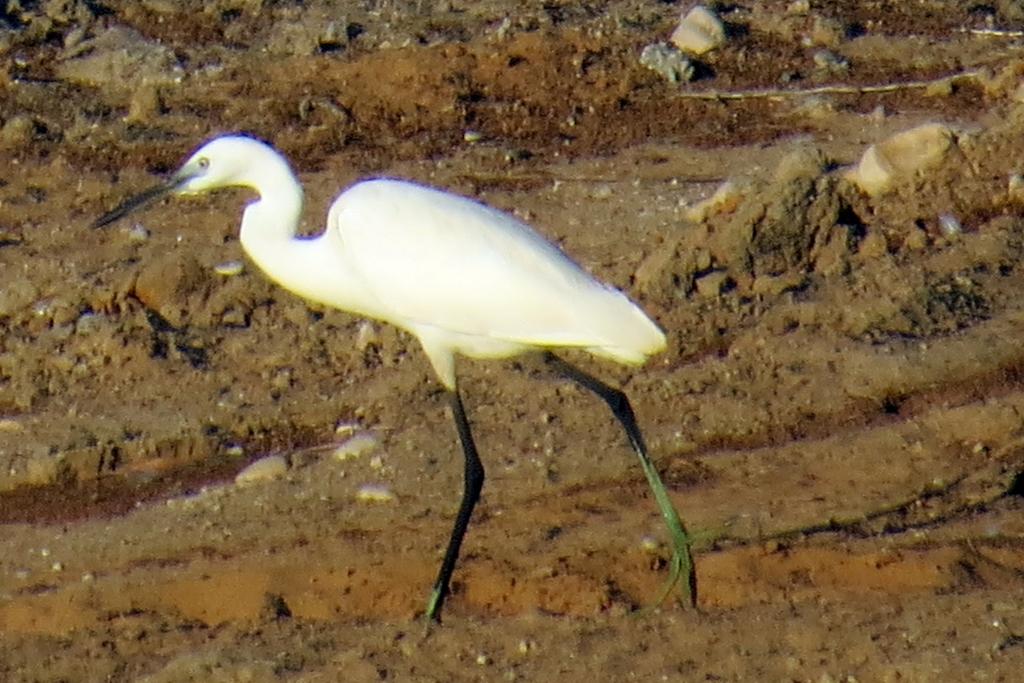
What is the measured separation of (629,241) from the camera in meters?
8.48

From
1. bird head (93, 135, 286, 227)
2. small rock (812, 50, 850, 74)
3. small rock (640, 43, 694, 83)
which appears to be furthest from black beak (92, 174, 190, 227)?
small rock (812, 50, 850, 74)

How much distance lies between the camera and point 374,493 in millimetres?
6703

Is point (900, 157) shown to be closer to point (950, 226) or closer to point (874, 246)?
point (950, 226)

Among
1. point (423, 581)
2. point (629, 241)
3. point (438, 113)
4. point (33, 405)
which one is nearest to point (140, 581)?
point (423, 581)

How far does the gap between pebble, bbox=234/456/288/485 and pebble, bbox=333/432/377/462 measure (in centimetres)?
19

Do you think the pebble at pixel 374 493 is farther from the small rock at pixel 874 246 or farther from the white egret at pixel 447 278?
the small rock at pixel 874 246

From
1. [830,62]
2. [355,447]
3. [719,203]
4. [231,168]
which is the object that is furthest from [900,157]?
[231,168]

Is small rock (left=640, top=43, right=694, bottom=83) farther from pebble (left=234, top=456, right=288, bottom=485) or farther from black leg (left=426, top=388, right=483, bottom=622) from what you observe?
black leg (left=426, top=388, right=483, bottom=622)

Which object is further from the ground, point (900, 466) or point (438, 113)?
point (900, 466)

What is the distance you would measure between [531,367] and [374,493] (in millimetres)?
1047

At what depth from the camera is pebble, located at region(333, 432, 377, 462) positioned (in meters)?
6.98

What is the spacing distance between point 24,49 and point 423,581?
555cm

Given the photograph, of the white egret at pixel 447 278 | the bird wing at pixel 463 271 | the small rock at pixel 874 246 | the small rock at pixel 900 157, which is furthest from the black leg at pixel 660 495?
the small rock at pixel 900 157

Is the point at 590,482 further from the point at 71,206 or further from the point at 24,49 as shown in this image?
the point at 24,49
